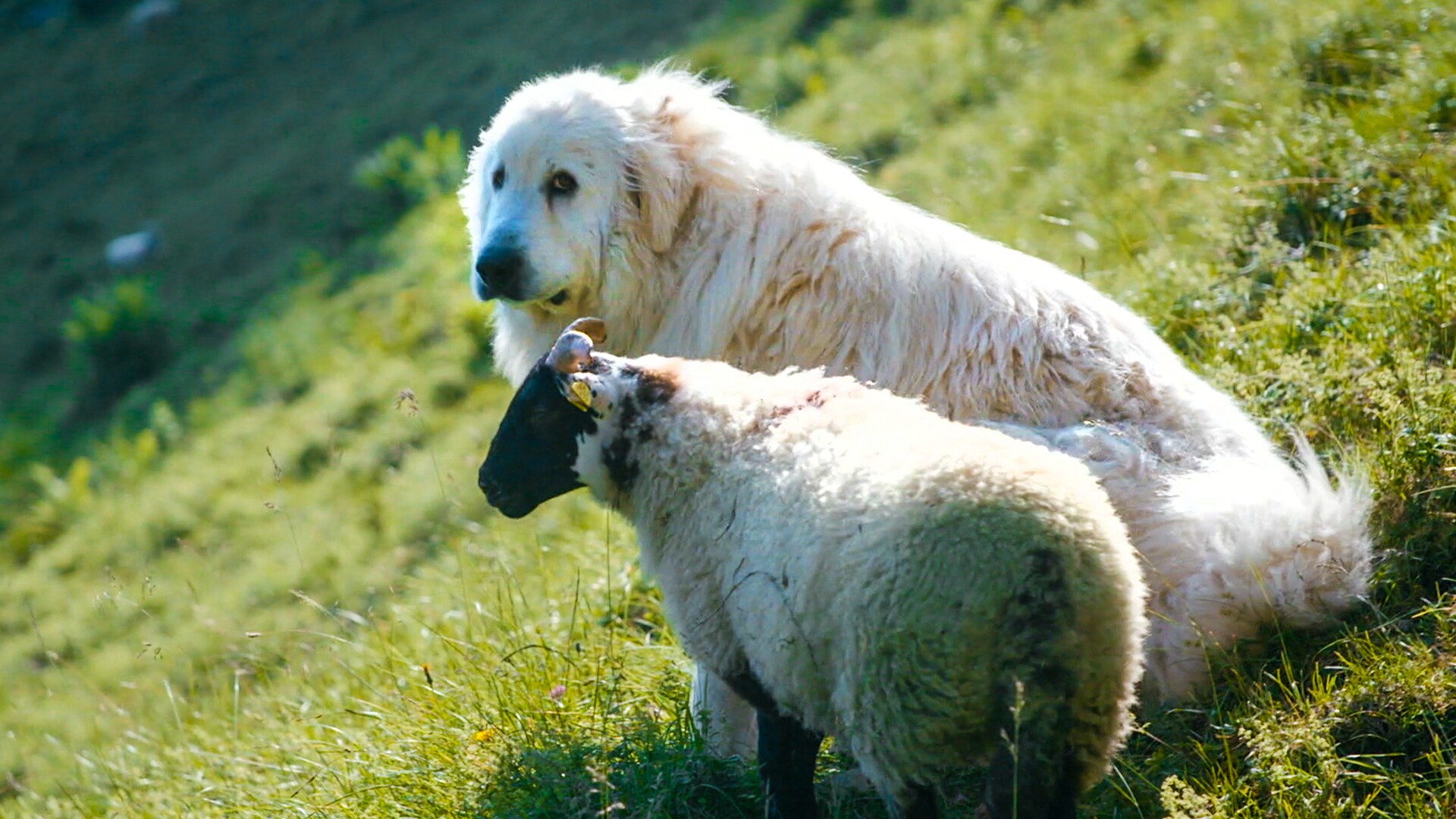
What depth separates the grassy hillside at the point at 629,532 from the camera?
3.54 m

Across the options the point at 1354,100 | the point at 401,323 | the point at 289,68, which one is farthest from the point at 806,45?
the point at 289,68

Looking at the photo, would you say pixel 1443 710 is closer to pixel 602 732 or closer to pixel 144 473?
pixel 602 732

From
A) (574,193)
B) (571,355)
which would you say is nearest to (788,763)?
(571,355)

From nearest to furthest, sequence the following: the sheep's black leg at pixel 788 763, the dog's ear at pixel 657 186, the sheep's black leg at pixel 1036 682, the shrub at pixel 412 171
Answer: the sheep's black leg at pixel 1036 682, the sheep's black leg at pixel 788 763, the dog's ear at pixel 657 186, the shrub at pixel 412 171

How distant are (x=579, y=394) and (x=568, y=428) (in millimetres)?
158

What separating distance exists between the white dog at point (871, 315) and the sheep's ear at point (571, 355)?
0.88 m

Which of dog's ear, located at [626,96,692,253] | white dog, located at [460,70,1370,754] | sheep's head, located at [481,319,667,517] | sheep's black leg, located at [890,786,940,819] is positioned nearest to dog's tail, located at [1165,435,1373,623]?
white dog, located at [460,70,1370,754]

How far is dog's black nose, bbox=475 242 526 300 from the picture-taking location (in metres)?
4.33

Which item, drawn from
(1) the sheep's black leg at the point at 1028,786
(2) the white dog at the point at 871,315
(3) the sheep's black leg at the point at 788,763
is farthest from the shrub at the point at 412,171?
(1) the sheep's black leg at the point at 1028,786

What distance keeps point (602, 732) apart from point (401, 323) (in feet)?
22.5

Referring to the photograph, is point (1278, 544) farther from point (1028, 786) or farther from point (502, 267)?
point (502, 267)

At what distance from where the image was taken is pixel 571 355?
3389 mm

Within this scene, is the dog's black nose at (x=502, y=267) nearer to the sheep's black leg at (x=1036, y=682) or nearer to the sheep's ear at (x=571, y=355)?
the sheep's ear at (x=571, y=355)

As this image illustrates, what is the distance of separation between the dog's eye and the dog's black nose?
9.9 inches
